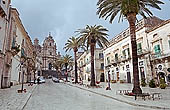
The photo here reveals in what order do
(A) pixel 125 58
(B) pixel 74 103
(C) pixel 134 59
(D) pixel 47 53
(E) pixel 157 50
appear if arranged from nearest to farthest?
(B) pixel 74 103, (C) pixel 134 59, (E) pixel 157 50, (A) pixel 125 58, (D) pixel 47 53

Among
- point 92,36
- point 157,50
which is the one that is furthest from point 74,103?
point 157,50

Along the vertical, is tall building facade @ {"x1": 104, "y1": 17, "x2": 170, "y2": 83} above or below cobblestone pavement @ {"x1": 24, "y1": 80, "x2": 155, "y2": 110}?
above

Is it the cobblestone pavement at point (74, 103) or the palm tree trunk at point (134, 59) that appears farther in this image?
the palm tree trunk at point (134, 59)

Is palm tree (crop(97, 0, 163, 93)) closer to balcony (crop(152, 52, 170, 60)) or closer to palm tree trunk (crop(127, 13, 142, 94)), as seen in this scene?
palm tree trunk (crop(127, 13, 142, 94))

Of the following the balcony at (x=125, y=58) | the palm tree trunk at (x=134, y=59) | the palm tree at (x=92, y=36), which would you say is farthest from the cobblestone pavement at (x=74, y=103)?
the balcony at (x=125, y=58)

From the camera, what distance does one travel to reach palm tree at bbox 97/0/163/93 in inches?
516

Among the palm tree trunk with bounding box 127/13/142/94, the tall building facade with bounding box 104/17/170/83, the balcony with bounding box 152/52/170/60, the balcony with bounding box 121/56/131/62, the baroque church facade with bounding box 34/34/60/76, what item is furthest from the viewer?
the baroque church facade with bounding box 34/34/60/76

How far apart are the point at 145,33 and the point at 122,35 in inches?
309

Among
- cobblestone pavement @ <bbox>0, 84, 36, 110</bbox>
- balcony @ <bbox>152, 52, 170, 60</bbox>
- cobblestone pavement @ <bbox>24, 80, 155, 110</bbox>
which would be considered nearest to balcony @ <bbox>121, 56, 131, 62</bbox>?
balcony @ <bbox>152, 52, 170, 60</bbox>

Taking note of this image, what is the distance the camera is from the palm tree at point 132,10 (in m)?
13.1

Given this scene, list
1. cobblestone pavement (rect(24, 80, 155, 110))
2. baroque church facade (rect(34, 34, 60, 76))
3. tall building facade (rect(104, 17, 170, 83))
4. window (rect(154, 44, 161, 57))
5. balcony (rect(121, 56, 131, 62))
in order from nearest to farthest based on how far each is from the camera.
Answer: cobblestone pavement (rect(24, 80, 155, 110)) < tall building facade (rect(104, 17, 170, 83)) < window (rect(154, 44, 161, 57)) < balcony (rect(121, 56, 131, 62)) < baroque church facade (rect(34, 34, 60, 76))

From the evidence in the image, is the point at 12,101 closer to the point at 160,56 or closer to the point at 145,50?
the point at 160,56

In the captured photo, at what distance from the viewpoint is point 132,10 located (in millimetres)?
13555

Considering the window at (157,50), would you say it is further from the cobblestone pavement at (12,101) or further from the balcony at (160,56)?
the cobblestone pavement at (12,101)
